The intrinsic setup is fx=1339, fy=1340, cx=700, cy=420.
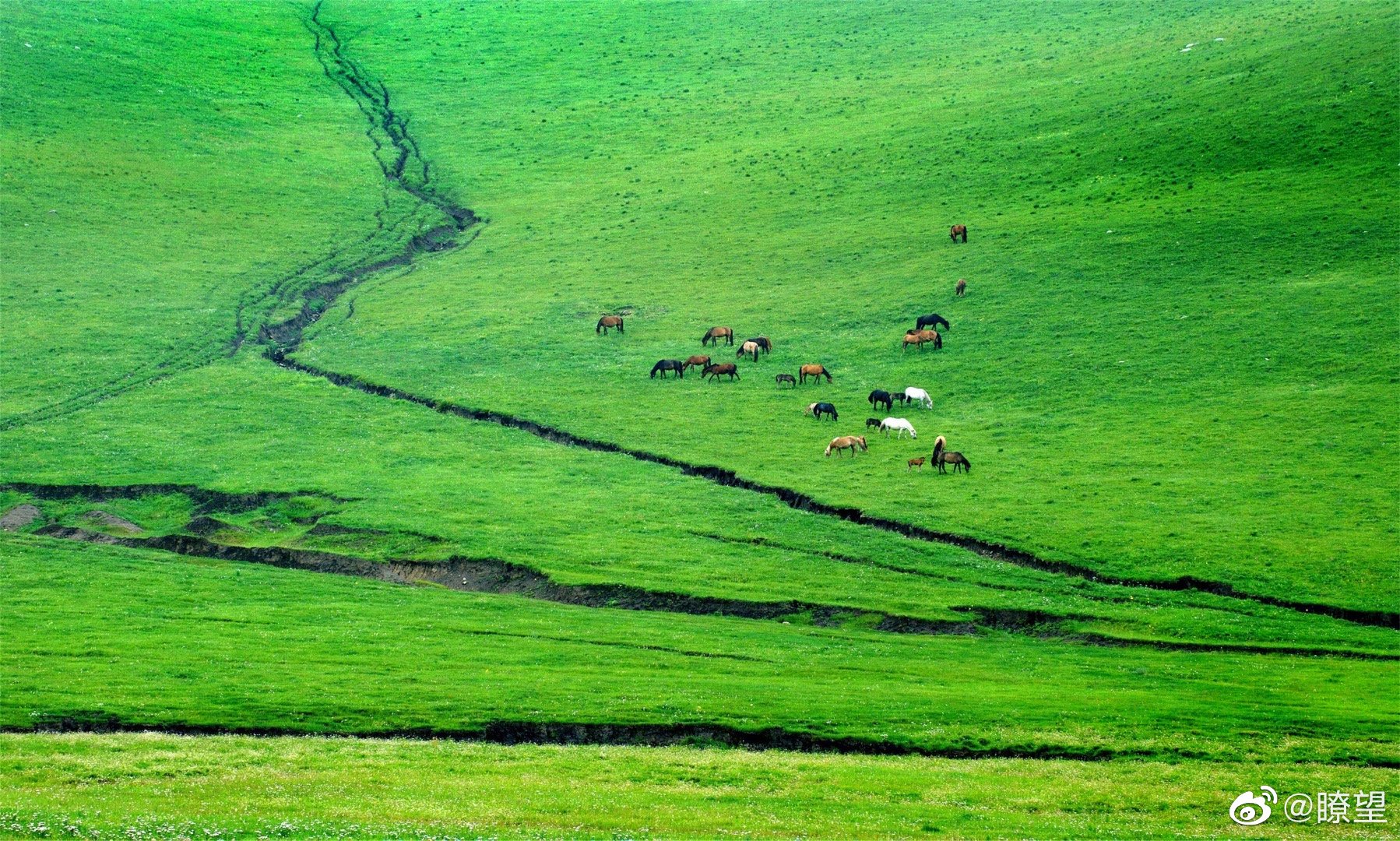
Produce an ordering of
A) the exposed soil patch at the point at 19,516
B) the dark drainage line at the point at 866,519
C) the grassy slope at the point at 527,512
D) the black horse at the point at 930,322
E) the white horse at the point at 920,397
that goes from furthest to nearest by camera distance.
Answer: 1. the black horse at the point at 930,322
2. the white horse at the point at 920,397
3. the exposed soil patch at the point at 19,516
4. the grassy slope at the point at 527,512
5. the dark drainage line at the point at 866,519

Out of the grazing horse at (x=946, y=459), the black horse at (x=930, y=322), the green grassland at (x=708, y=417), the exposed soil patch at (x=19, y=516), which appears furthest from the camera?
the black horse at (x=930, y=322)

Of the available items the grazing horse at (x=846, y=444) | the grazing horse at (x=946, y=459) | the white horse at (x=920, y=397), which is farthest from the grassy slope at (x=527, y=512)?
the white horse at (x=920, y=397)

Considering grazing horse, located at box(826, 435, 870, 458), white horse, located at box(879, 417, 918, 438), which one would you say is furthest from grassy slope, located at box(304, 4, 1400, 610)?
white horse, located at box(879, 417, 918, 438)

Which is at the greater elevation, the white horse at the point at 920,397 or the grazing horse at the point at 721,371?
the grazing horse at the point at 721,371

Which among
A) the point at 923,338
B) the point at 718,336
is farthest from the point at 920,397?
the point at 718,336

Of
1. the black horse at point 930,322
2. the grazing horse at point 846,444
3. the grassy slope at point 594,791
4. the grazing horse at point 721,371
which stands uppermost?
the black horse at point 930,322

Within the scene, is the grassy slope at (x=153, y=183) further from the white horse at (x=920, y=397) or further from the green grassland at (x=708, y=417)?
the white horse at (x=920, y=397)

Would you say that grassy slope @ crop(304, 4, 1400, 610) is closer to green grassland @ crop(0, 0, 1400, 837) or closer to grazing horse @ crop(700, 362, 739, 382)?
green grassland @ crop(0, 0, 1400, 837)
